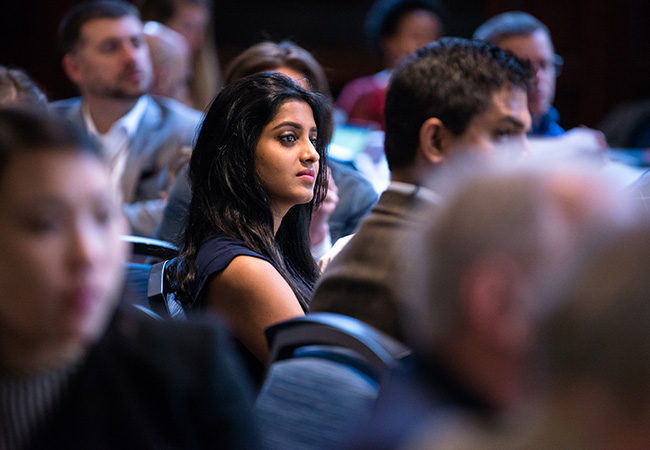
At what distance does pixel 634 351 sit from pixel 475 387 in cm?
16

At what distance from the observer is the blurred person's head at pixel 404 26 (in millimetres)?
4648

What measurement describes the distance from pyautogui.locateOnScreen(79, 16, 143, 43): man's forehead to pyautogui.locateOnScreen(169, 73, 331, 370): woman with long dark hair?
6.17 feet

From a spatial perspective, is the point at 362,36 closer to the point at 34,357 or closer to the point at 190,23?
the point at 190,23

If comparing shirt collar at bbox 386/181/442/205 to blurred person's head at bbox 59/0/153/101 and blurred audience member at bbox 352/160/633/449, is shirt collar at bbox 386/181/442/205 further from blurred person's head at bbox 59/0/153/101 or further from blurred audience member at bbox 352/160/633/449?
blurred person's head at bbox 59/0/153/101

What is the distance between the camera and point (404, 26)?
4.67 m

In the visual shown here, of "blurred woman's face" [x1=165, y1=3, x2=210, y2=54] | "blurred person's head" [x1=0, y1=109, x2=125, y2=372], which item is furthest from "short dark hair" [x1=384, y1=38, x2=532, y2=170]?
"blurred woman's face" [x1=165, y1=3, x2=210, y2=54]

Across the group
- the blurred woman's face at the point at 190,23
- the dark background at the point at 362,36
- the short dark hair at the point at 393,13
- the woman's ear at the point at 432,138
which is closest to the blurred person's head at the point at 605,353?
the woman's ear at the point at 432,138

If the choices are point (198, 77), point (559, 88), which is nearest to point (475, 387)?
point (198, 77)

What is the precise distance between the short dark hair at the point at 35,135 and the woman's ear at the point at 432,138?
1230 mm

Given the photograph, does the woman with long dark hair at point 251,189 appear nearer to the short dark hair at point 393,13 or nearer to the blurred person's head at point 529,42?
the blurred person's head at point 529,42

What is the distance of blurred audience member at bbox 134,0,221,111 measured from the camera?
16.0 ft

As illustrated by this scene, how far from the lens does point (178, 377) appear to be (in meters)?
0.97

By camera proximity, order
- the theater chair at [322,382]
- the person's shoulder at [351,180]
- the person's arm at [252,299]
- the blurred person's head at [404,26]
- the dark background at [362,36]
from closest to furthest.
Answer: the theater chair at [322,382]
the person's arm at [252,299]
the person's shoulder at [351,180]
the blurred person's head at [404,26]
the dark background at [362,36]

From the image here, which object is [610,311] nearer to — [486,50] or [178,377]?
[178,377]
